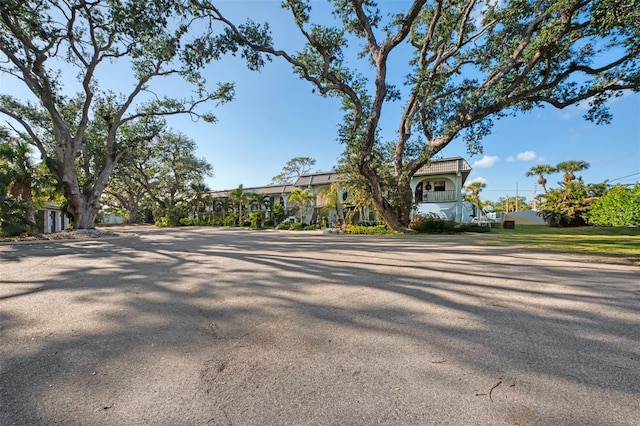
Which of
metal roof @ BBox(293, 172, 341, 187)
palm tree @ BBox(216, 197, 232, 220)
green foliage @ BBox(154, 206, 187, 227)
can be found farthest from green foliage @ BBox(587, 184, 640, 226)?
green foliage @ BBox(154, 206, 187, 227)

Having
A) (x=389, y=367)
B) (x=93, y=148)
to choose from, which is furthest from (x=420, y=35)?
(x=93, y=148)

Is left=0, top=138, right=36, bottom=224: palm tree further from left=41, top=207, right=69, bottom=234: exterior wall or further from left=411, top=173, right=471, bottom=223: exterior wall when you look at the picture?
left=411, top=173, right=471, bottom=223: exterior wall

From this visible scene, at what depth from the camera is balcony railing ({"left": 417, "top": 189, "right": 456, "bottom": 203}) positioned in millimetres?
19125

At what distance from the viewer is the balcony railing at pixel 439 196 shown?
753 inches

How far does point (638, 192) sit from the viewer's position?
1404cm

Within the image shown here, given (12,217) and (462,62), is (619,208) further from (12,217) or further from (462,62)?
(12,217)

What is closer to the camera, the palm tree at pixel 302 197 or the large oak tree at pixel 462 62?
the large oak tree at pixel 462 62

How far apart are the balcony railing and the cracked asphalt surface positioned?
16.2m

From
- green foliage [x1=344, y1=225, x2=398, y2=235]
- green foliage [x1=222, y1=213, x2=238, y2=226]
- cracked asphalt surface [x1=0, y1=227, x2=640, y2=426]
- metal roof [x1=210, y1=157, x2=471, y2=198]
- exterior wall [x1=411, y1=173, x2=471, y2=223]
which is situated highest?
metal roof [x1=210, y1=157, x2=471, y2=198]

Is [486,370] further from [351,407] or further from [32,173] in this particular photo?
[32,173]

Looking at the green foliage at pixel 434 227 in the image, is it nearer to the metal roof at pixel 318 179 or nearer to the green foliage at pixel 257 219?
the metal roof at pixel 318 179

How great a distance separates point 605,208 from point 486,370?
2237 cm

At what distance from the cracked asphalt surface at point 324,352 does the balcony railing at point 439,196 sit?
16.2 meters

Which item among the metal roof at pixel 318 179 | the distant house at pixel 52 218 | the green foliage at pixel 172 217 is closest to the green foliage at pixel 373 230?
the metal roof at pixel 318 179
